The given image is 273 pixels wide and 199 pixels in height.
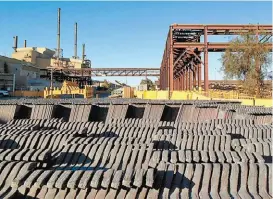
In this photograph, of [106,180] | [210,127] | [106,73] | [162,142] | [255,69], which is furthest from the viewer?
[106,73]

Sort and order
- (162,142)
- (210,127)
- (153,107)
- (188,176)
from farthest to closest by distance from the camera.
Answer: (153,107)
(210,127)
(162,142)
(188,176)

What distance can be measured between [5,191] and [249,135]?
295 inches

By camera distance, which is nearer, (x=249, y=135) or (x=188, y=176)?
(x=188, y=176)

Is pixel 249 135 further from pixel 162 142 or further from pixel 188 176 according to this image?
pixel 188 176

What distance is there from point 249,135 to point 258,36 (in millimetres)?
23410

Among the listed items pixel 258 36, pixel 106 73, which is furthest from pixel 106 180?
pixel 106 73

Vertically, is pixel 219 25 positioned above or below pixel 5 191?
above

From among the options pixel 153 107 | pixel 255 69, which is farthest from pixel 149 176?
pixel 255 69

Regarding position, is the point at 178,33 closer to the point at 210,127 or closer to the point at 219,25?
the point at 219,25

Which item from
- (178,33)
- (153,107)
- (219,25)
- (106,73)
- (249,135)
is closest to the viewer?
(249,135)

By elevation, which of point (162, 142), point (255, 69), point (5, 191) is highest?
point (255, 69)

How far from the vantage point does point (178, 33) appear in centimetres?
3866

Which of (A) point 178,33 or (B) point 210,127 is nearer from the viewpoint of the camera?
(B) point 210,127

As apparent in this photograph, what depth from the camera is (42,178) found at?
556 cm
